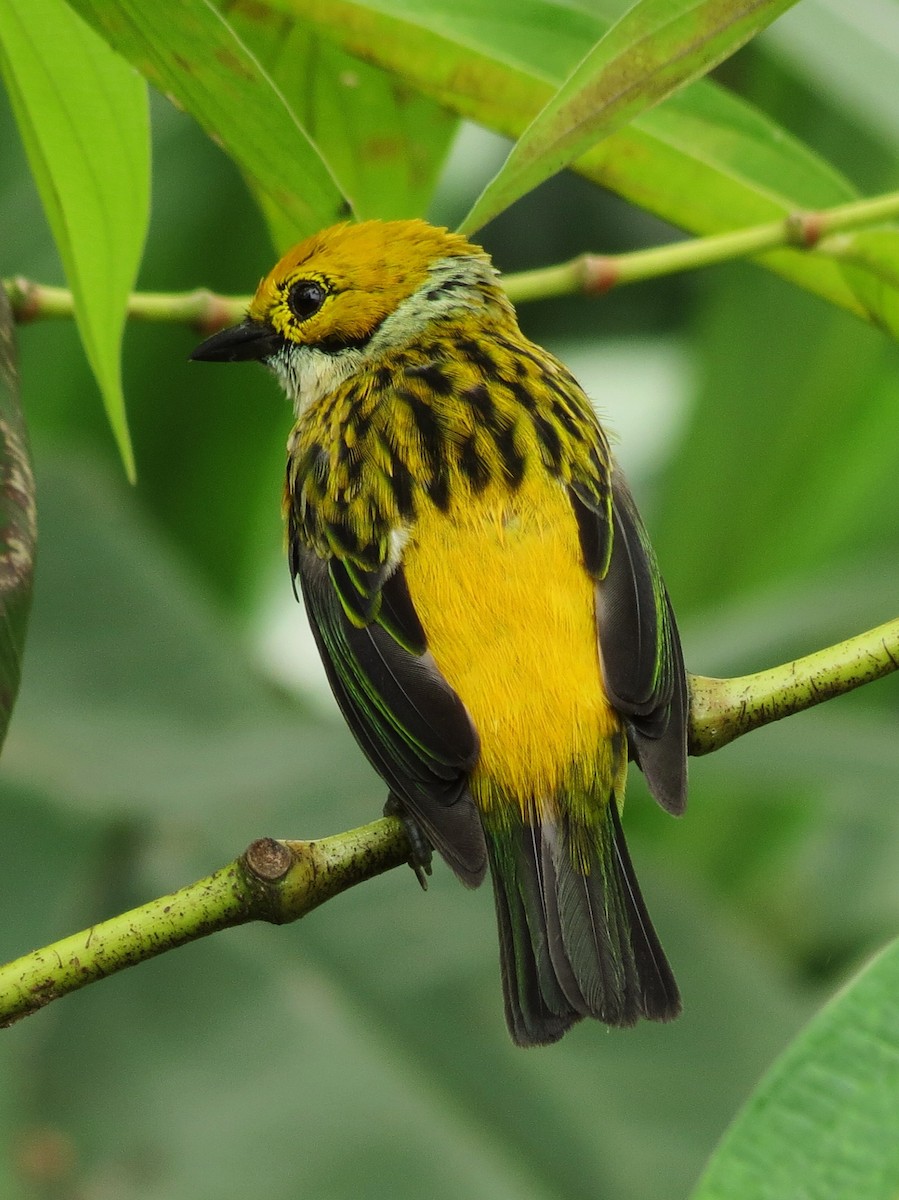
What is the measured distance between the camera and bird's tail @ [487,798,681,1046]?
7.98ft

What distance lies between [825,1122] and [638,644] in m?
1.47

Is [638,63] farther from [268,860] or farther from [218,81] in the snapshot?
[268,860]

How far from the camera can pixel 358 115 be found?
2.63 meters

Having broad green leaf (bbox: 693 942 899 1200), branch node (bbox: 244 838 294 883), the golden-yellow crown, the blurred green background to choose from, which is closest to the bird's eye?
the golden-yellow crown

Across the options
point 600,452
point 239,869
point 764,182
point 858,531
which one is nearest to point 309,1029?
point 600,452

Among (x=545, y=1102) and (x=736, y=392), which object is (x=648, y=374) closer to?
(x=736, y=392)

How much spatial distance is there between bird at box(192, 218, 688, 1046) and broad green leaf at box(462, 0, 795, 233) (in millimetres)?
1014

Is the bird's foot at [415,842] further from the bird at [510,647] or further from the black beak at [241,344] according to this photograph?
the black beak at [241,344]

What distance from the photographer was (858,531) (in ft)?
16.0

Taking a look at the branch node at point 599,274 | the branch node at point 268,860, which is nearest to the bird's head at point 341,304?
the branch node at point 599,274

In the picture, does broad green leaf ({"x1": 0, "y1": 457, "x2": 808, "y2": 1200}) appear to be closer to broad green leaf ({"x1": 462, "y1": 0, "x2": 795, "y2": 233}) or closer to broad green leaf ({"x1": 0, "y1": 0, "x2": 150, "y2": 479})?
broad green leaf ({"x1": 0, "y1": 0, "x2": 150, "y2": 479})

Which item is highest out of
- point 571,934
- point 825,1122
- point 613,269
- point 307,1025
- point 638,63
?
point 613,269

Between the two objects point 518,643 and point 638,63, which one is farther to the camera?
point 518,643

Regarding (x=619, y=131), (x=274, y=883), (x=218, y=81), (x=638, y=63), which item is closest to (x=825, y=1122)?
(x=274, y=883)
